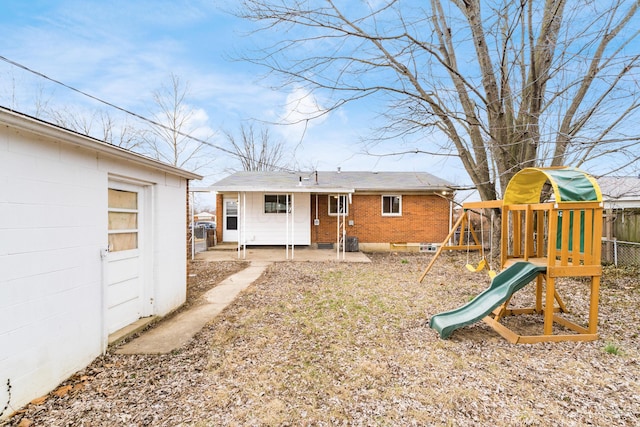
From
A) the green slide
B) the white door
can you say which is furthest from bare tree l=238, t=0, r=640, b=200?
the white door

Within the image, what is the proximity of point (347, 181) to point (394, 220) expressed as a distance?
9.78ft

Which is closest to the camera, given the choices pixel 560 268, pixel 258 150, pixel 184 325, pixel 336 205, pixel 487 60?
pixel 560 268

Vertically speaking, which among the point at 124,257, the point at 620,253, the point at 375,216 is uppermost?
the point at 375,216

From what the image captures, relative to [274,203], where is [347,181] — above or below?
above

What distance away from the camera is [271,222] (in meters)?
13.0

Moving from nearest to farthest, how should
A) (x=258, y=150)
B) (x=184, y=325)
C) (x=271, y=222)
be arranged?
(x=184, y=325) < (x=271, y=222) < (x=258, y=150)

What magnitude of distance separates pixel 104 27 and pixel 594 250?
34.3 feet

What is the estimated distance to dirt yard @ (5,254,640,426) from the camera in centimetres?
254

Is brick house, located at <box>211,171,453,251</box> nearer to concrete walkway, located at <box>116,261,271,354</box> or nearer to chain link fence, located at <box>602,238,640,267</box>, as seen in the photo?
chain link fence, located at <box>602,238,640,267</box>

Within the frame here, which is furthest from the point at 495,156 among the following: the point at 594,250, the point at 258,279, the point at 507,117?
the point at 258,279

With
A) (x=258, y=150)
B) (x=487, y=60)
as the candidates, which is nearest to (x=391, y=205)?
(x=487, y=60)

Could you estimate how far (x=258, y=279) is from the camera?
7883mm

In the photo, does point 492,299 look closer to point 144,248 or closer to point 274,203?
point 144,248

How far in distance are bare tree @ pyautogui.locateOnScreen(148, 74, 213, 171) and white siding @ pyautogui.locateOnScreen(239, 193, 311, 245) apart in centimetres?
850
